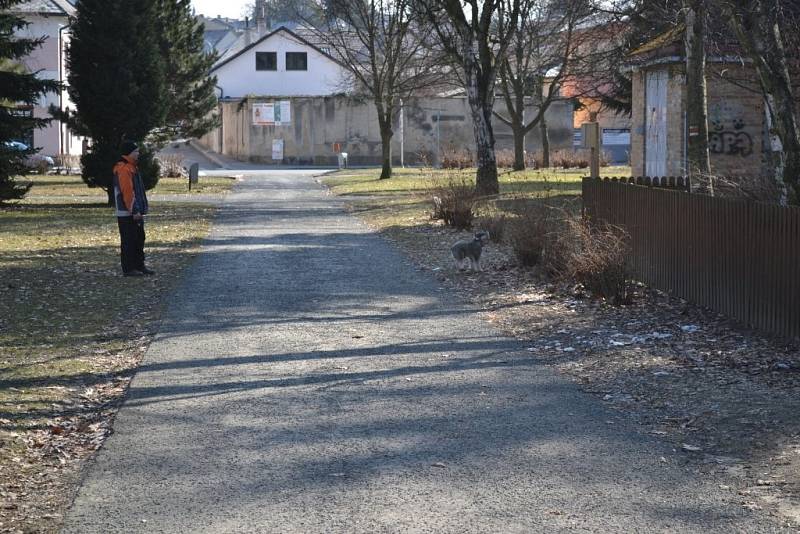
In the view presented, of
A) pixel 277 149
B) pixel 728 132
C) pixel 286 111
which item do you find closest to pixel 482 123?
pixel 728 132

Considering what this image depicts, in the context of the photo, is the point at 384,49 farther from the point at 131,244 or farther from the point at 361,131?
the point at 131,244

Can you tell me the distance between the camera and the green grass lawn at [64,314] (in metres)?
8.14

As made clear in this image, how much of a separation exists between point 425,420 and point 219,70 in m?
77.6

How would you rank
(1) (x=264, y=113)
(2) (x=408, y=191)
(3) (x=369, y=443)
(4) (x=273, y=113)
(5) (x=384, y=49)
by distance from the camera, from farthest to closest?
(1) (x=264, y=113), (4) (x=273, y=113), (5) (x=384, y=49), (2) (x=408, y=191), (3) (x=369, y=443)

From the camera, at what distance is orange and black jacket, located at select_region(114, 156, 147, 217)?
15.8 metres

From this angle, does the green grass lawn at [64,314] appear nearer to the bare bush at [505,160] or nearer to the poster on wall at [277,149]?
the bare bush at [505,160]

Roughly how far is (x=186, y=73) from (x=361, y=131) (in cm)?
2376

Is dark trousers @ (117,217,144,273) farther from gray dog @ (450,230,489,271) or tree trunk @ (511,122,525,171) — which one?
tree trunk @ (511,122,525,171)

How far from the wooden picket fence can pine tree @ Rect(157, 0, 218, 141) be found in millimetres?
30561

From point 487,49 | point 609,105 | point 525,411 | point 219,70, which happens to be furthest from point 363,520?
point 219,70

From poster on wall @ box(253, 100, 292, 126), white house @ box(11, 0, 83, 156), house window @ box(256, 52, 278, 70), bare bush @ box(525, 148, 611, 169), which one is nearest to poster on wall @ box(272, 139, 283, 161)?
poster on wall @ box(253, 100, 292, 126)

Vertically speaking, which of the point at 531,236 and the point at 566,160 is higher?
the point at 566,160

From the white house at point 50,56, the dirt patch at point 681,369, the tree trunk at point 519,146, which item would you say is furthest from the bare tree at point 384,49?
the dirt patch at point 681,369

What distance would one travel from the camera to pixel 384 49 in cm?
5138
